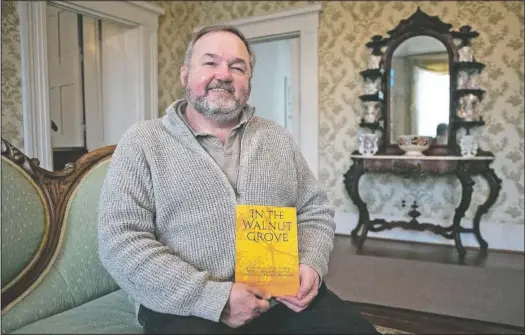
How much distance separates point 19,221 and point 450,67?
9.15ft

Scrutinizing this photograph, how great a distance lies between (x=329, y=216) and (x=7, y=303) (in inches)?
34.1

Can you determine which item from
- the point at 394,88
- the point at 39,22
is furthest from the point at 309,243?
the point at 39,22

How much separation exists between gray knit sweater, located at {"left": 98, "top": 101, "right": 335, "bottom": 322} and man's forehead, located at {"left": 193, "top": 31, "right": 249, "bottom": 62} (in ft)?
0.64

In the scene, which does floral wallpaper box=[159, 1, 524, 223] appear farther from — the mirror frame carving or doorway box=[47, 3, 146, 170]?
doorway box=[47, 3, 146, 170]

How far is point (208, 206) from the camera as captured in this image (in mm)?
985

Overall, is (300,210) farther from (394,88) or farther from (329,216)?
(394,88)

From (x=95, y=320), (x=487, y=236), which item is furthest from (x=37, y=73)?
(x=487, y=236)

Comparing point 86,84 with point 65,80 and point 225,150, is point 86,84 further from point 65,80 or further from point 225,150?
point 225,150

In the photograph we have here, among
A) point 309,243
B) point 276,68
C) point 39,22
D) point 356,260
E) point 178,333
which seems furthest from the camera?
Answer: point 276,68

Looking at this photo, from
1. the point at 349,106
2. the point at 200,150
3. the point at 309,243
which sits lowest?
the point at 309,243

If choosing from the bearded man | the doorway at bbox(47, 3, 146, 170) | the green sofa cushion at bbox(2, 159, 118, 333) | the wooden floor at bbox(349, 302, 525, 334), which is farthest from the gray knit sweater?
the doorway at bbox(47, 3, 146, 170)

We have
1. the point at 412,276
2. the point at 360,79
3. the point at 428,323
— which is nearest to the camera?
the point at 428,323

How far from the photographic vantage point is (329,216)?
3.95 feet

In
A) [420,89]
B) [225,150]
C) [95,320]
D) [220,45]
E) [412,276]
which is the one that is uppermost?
[420,89]
